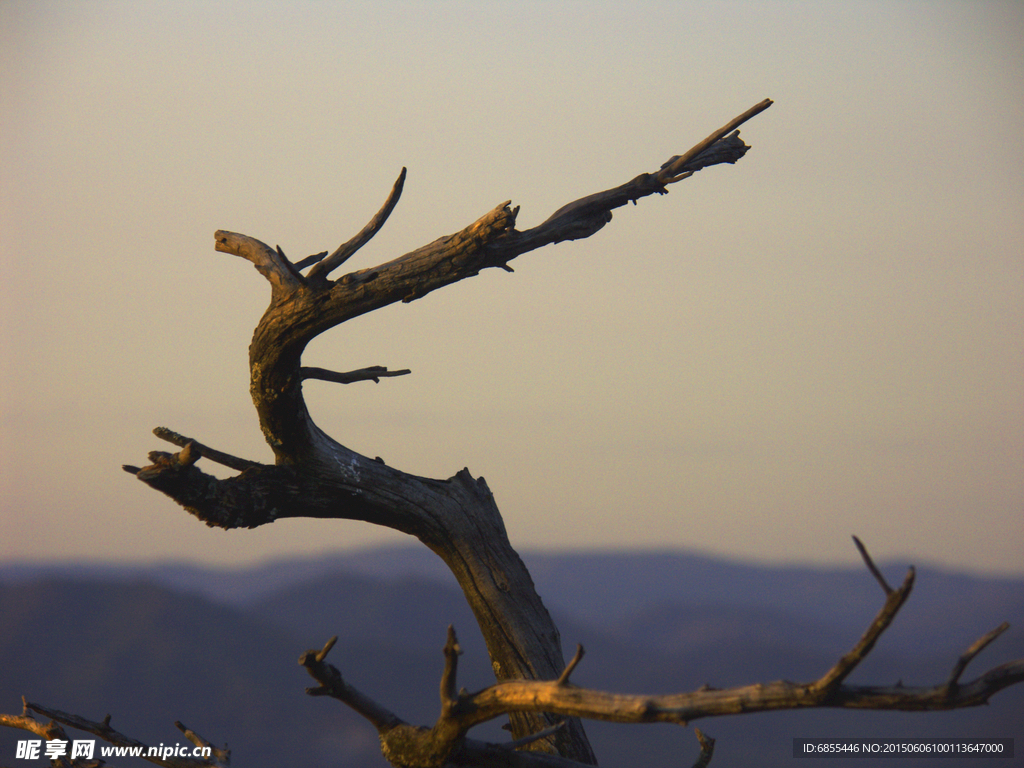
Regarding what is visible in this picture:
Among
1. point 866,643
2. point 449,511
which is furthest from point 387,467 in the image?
point 866,643

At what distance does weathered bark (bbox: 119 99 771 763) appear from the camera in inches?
215

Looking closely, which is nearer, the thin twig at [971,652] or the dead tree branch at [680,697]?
the thin twig at [971,652]

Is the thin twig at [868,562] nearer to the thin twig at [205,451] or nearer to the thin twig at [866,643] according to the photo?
the thin twig at [866,643]

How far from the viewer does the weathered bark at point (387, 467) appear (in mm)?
5453

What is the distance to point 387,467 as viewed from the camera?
655 cm

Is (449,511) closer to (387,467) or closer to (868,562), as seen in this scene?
(387,467)

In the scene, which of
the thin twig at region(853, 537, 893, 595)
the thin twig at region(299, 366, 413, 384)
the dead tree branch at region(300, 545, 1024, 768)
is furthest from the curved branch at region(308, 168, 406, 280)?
the thin twig at region(853, 537, 893, 595)

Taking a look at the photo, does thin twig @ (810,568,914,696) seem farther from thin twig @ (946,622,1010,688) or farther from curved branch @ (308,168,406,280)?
curved branch @ (308,168,406,280)

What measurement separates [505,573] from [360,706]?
7.19 feet

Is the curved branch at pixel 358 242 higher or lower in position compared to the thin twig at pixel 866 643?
higher

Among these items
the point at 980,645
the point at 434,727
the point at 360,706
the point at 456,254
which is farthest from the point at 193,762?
the point at 980,645

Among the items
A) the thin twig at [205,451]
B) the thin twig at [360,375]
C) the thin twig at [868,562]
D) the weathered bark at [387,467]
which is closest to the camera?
the thin twig at [868,562]

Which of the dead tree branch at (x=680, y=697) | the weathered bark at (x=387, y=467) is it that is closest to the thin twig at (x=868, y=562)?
the dead tree branch at (x=680, y=697)

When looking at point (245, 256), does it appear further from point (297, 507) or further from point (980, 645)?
point (980, 645)
